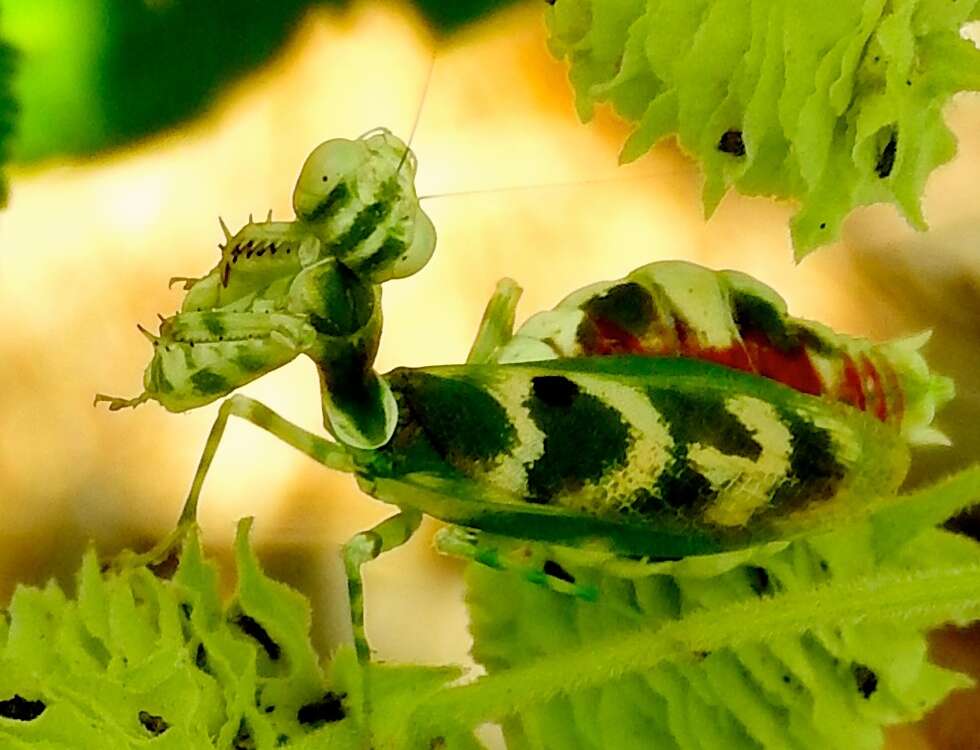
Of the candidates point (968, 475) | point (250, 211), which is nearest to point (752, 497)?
point (968, 475)

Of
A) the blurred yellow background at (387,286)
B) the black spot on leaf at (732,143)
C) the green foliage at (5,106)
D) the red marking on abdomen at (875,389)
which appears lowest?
the red marking on abdomen at (875,389)

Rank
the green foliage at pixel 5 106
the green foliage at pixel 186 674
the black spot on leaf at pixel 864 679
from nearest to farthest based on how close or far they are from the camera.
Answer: the green foliage at pixel 186 674
the black spot on leaf at pixel 864 679
the green foliage at pixel 5 106

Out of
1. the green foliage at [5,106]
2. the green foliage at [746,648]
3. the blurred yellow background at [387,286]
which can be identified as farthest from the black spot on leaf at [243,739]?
the green foliage at [5,106]

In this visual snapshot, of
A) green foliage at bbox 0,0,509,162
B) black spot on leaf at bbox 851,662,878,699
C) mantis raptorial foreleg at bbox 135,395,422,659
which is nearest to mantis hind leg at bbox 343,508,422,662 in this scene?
mantis raptorial foreleg at bbox 135,395,422,659

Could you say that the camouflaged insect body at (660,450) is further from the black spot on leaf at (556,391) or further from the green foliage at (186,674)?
the green foliage at (186,674)

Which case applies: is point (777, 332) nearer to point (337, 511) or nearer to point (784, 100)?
point (784, 100)

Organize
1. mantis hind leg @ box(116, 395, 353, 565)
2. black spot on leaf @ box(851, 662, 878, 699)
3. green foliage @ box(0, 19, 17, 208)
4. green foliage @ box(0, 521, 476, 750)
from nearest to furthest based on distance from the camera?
green foliage @ box(0, 521, 476, 750)
black spot on leaf @ box(851, 662, 878, 699)
mantis hind leg @ box(116, 395, 353, 565)
green foliage @ box(0, 19, 17, 208)

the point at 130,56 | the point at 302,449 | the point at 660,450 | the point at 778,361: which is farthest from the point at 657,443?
the point at 130,56

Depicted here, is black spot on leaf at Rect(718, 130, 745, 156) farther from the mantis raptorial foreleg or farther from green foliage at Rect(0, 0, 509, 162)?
green foliage at Rect(0, 0, 509, 162)
